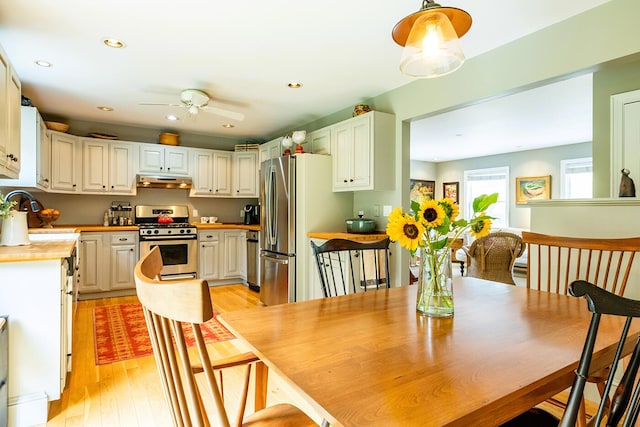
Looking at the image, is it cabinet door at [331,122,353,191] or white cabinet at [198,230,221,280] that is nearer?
cabinet door at [331,122,353,191]

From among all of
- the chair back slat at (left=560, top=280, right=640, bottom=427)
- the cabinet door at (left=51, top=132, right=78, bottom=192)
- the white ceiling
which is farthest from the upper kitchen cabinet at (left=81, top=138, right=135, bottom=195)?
the chair back slat at (left=560, top=280, right=640, bottom=427)

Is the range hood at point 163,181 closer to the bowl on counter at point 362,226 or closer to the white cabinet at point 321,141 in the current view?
the white cabinet at point 321,141

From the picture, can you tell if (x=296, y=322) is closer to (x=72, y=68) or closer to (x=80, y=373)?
(x=80, y=373)

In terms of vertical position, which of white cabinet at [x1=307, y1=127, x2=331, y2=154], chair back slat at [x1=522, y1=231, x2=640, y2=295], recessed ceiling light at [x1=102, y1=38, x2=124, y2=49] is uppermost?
recessed ceiling light at [x1=102, y1=38, x2=124, y2=49]

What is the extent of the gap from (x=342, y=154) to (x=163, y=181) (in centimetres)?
288

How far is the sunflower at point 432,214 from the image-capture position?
1.21 meters

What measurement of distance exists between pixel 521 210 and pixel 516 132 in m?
2.30

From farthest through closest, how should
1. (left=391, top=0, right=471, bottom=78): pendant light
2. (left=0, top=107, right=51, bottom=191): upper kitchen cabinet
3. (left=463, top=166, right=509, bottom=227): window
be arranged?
(left=463, top=166, right=509, bottom=227): window → (left=0, top=107, right=51, bottom=191): upper kitchen cabinet → (left=391, top=0, right=471, bottom=78): pendant light

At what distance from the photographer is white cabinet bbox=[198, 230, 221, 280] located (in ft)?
17.6

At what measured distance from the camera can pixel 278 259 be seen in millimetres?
4160

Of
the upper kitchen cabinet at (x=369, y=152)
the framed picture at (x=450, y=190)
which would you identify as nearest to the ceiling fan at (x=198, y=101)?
the upper kitchen cabinet at (x=369, y=152)

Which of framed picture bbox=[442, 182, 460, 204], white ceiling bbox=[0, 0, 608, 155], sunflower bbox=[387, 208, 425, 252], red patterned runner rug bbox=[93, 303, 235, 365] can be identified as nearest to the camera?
sunflower bbox=[387, 208, 425, 252]

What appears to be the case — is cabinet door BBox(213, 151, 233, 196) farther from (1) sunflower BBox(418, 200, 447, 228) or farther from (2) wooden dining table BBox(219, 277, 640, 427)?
(1) sunflower BBox(418, 200, 447, 228)

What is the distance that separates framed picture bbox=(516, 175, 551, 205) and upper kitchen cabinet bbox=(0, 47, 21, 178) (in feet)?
24.8
